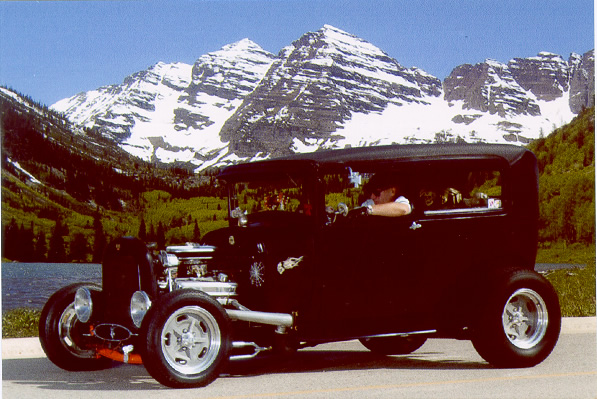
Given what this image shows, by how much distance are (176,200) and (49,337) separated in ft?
205

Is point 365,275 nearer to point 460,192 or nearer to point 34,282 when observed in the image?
point 460,192

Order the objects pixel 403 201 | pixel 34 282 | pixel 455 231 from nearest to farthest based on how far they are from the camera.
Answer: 1. pixel 403 201
2. pixel 455 231
3. pixel 34 282

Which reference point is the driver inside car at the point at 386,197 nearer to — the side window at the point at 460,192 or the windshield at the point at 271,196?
the side window at the point at 460,192

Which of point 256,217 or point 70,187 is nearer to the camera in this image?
point 256,217

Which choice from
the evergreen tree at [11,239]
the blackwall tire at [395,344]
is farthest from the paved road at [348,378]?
the evergreen tree at [11,239]

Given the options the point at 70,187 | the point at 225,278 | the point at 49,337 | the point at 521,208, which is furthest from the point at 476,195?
the point at 70,187

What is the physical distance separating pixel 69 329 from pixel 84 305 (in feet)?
1.77

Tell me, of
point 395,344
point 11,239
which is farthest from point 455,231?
point 11,239

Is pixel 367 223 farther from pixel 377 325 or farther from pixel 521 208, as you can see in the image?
pixel 521 208

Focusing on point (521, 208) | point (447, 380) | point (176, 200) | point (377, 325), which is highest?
point (176, 200)

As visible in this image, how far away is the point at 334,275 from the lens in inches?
295

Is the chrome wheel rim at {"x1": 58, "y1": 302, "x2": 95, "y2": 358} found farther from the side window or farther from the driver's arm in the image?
the side window

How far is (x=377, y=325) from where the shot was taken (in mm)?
7730

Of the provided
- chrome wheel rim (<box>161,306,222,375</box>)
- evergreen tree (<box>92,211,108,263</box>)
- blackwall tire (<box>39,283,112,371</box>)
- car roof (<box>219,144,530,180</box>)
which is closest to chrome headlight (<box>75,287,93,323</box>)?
blackwall tire (<box>39,283,112,371</box>)
